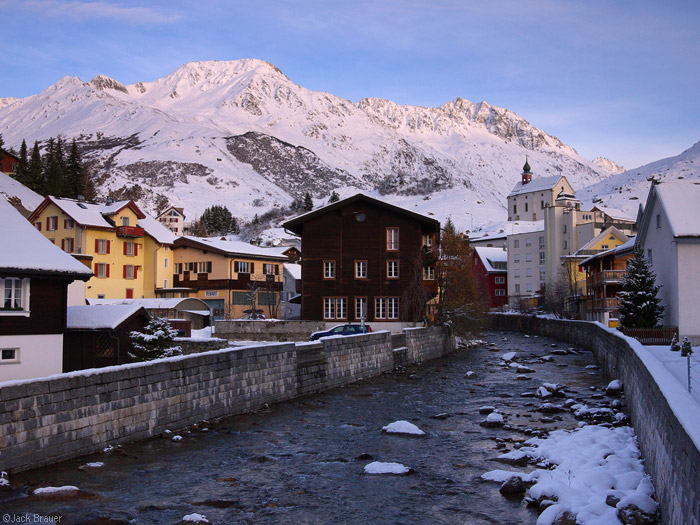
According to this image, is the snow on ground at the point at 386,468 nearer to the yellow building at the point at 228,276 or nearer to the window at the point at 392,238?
the window at the point at 392,238

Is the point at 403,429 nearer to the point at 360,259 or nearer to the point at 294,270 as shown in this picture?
the point at 360,259

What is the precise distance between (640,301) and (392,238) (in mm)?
19314

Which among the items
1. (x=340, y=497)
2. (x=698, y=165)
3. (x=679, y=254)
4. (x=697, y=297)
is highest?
(x=698, y=165)

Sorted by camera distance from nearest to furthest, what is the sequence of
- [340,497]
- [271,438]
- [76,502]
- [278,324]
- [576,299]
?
[76,502] → [340,497] → [271,438] → [278,324] → [576,299]

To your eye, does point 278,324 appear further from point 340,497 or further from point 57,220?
point 340,497

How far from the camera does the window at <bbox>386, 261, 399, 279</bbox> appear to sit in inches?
2000

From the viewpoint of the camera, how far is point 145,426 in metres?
16.8

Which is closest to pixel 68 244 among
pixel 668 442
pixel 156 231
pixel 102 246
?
pixel 102 246

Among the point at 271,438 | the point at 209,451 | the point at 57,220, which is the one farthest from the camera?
the point at 57,220

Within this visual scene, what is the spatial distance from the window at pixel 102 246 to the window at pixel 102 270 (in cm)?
122

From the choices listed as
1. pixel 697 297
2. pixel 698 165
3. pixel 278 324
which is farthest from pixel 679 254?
pixel 698 165

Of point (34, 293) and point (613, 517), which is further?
point (34, 293)

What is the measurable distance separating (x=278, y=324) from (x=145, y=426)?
30.8 metres

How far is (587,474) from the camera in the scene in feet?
43.3
